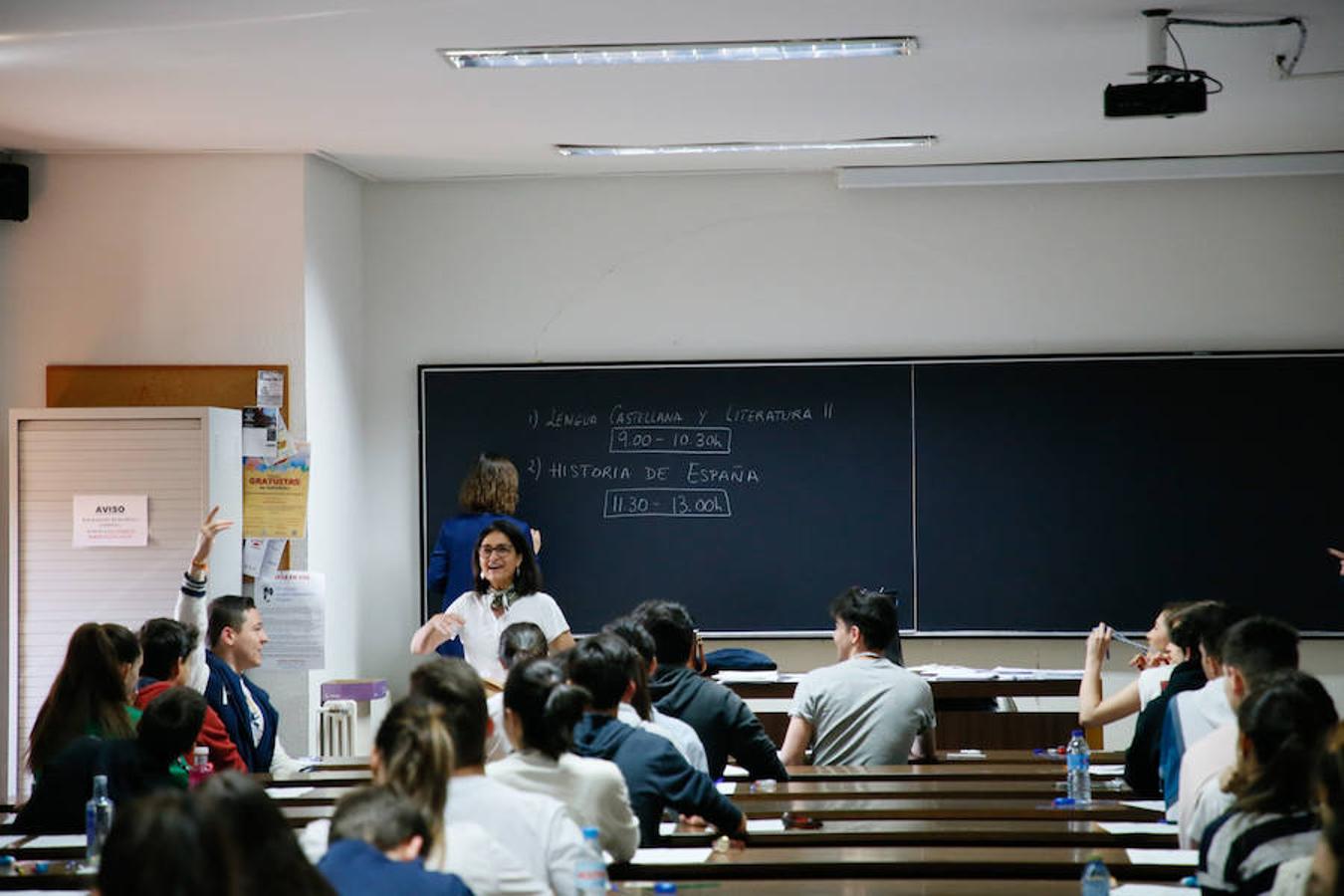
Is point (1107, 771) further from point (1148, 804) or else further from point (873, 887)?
point (873, 887)

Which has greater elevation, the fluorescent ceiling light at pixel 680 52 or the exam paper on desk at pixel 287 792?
the fluorescent ceiling light at pixel 680 52

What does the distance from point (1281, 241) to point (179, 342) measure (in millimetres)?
5013

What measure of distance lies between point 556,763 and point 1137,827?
1.50 m

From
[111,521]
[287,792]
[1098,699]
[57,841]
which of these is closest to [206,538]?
[111,521]

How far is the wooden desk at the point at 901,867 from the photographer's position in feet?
11.6

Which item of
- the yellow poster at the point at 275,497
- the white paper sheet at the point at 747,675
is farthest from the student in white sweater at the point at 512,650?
the yellow poster at the point at 275,497

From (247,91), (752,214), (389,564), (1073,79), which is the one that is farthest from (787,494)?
(247,91)

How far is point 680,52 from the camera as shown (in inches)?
219

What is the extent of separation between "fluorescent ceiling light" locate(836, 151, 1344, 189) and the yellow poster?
3077 mm

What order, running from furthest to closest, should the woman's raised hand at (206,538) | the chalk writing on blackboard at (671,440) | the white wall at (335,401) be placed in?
1. the chalk writing on blackboard at (671,440)
2. the white wall at (335,401)
3. the woman's raised hand at (206,538)

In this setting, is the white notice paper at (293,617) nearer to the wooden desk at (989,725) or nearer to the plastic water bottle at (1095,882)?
the wooden desk at (989,725)

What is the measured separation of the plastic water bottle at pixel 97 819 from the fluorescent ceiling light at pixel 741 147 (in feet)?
13.0

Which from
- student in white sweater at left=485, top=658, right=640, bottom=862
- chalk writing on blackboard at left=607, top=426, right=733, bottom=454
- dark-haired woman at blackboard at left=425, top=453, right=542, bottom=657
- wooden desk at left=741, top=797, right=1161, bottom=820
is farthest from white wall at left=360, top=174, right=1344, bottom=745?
student in white sweater at left=485, top=658, right=640, bottom=862

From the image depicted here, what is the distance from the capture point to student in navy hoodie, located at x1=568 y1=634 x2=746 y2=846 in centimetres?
382
